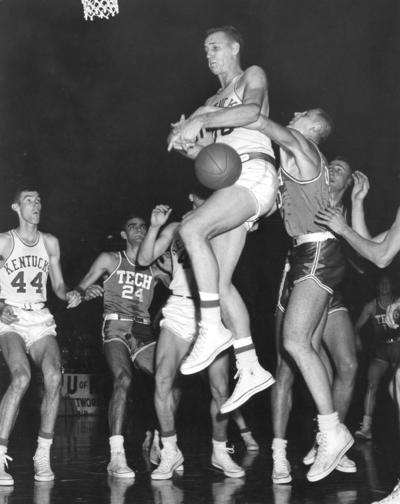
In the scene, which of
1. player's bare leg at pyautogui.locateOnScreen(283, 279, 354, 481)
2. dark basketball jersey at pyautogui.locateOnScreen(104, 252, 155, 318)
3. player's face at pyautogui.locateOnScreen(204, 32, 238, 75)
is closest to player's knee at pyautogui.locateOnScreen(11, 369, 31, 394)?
dark basketball jersey at pyautogui.locateOnScreen(104, 252, 155, 318)

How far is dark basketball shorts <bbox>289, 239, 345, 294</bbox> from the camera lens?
5.11m

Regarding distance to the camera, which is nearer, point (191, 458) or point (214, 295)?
point (214, 295)

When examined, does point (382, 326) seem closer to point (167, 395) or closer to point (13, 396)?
point (167, 395)

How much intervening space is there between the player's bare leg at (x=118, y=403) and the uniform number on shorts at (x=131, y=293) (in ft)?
1.79

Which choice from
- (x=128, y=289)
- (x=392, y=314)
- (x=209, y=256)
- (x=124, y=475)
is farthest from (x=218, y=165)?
(x=128, y=289)

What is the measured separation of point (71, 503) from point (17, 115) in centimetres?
772

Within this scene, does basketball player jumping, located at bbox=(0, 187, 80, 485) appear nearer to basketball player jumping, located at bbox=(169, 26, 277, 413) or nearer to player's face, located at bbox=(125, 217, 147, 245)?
player's face, located at bbox=(125, 217, 147, 245)

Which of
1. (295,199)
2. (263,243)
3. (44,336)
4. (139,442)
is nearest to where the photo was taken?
(295,199)

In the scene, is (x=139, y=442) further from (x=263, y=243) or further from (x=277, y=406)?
(x=263, y=243)

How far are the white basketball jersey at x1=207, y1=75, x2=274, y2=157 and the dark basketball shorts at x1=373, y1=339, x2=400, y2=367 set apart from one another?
335 cm

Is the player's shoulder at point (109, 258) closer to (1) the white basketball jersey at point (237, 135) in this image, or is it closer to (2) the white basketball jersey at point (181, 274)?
(2) the white basketball jersey at point (181, 274)

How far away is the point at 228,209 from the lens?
452 cm

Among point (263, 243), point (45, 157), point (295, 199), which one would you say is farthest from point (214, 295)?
point (45, 157)

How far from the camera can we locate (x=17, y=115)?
11.3 meters
